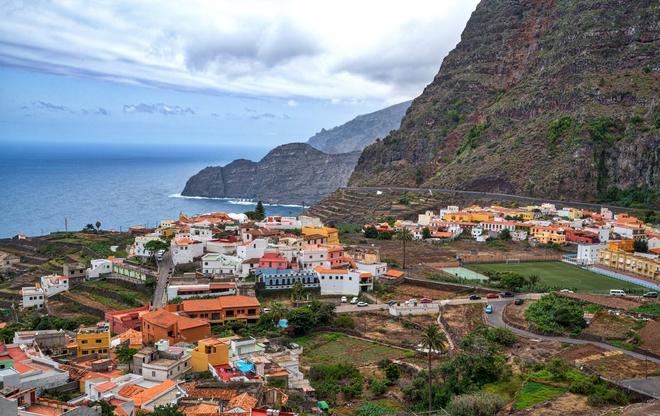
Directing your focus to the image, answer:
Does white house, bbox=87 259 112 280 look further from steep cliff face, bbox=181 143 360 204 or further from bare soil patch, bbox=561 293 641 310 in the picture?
steep cliff face, bbox=181 143 360 204

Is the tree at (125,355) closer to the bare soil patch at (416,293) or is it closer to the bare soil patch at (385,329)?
the bare soil patch at (385,329)

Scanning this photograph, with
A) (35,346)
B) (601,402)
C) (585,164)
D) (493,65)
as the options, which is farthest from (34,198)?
(601,402)

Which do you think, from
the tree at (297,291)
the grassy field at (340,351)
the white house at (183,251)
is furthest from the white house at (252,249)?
the grassy field at (340,351)

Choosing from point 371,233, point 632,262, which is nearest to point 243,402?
point 632,262

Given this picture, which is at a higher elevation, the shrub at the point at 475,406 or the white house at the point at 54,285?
the white house at the point at 54,285

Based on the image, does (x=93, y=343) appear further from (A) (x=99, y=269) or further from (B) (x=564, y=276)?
(B) (x=564, y=276)

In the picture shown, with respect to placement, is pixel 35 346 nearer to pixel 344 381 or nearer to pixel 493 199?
pixel 344 381
